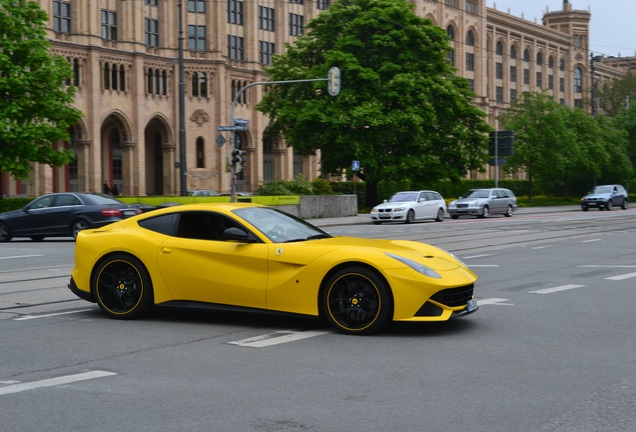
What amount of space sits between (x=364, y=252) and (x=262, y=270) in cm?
104

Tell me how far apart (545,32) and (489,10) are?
15.5 metres

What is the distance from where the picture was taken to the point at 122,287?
9.35m

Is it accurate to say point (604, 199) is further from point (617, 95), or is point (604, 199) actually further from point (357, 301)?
point (617, 95)

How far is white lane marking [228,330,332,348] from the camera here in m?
7.86

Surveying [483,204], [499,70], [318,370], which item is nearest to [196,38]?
[483,204]

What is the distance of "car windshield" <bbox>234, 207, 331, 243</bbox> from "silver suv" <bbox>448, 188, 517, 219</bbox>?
3392 cm

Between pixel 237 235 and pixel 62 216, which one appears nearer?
pixel 237 235

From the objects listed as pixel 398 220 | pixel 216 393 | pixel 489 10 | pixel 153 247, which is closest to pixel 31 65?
pixel 398 220

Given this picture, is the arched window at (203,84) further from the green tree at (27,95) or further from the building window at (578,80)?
the building window at (578,80)

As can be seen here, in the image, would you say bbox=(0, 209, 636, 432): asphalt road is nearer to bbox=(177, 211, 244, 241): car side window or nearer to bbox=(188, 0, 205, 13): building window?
bbox=(177, 211, 244, 241): car side window

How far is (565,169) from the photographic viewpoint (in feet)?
221

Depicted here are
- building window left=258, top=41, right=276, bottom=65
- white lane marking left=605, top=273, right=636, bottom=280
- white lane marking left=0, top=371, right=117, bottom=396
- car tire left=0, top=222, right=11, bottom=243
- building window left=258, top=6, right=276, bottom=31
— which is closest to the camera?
white lane marking left=0, top=371, right=117, bottom=396

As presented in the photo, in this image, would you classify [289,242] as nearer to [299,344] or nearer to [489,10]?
[299,344]

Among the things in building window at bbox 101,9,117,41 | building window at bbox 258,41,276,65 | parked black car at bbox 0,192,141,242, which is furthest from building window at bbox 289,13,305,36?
parked black car at bbox 0,192,141,242
